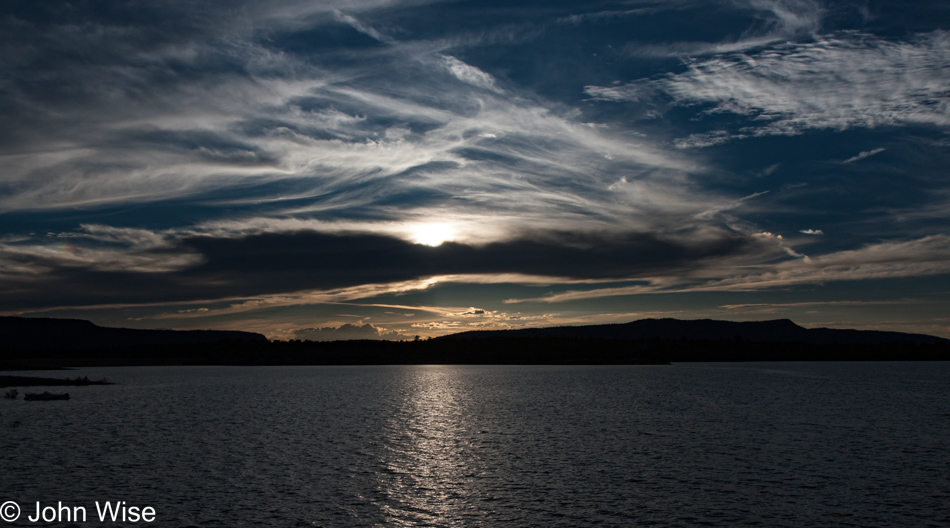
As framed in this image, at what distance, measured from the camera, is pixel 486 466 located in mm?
41750

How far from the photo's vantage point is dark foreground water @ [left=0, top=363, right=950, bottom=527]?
96.9 feet

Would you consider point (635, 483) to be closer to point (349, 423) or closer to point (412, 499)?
point (412, 499)

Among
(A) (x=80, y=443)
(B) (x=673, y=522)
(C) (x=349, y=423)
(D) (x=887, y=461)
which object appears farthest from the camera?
(C) (x=349, y=423)

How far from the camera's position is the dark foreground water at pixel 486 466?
29.5 m

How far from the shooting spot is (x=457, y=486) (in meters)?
35.5

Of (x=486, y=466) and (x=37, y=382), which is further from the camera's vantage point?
(x=37, y=382)

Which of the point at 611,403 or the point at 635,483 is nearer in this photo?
the point at 635,483

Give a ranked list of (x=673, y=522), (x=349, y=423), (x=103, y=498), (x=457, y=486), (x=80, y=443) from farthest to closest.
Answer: (x=349, y=423) < (x=80, y=443) < (x=457, y=486) < (x=103, y=498) < (x=673, y=522)

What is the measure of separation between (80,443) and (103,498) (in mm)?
20740

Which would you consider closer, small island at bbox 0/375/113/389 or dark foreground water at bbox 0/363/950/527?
dark foreground water at bbox 0/363/950/527

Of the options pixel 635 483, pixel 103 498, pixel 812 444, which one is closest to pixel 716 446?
pixel 812 444

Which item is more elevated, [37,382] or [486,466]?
[486,466]

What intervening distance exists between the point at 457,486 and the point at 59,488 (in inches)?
855

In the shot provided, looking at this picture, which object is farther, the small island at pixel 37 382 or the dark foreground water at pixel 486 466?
the small island at pixel 37 382
